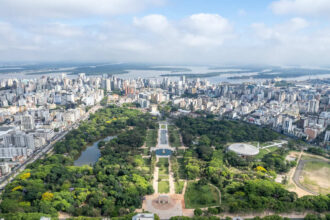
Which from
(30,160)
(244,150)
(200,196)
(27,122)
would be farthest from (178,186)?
(27,122)

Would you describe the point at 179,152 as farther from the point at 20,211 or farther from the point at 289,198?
the point at 20,211

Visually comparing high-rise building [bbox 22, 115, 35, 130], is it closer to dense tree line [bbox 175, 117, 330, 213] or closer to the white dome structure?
dense tree line [bbox 175, 117, 330, 213]

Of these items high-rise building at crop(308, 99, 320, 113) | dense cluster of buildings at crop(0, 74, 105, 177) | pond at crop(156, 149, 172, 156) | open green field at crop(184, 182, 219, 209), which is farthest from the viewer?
high-rise building at crop(308, 99, 320, 113)

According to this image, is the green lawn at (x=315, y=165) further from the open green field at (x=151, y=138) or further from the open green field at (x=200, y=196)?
the open green field at (x=151, y=138)

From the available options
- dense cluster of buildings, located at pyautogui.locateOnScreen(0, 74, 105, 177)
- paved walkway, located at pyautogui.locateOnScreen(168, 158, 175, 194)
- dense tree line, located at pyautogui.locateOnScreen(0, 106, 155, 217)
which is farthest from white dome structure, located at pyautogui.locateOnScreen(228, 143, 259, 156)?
dense cluster of buildings, located at pyautogui.locateOnScreen(0, 74, 105, 177)

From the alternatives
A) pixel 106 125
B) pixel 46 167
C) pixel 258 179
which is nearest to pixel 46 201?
pixel 46 167

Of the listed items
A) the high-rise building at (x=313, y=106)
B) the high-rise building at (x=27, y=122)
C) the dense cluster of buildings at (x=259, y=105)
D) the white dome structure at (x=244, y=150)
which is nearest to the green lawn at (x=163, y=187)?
the white dome structure at (x=244, y=150)
